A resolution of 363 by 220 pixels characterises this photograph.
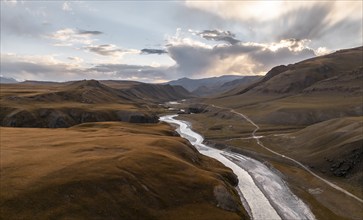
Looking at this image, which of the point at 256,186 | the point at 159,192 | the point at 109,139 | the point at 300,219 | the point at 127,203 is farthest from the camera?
the point at 109,139

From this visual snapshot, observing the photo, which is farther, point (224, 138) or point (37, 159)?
point (224, 138)

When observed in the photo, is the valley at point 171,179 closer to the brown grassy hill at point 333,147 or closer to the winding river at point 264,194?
the winding river at point 264,194

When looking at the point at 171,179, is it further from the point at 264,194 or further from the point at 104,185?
the point at 264,194

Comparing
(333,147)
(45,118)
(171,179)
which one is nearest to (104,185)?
(171,179)

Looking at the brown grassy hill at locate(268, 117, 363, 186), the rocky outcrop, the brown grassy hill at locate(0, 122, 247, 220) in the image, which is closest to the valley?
the brown grassy hill at locate(0, 122, 247, 220)

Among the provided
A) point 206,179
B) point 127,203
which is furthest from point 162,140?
point 127,203

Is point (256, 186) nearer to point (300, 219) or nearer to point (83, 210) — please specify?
point (300, 219)

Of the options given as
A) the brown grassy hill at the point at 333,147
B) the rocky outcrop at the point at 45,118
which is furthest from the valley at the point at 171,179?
the rocky outcrop at the point at 45,118
